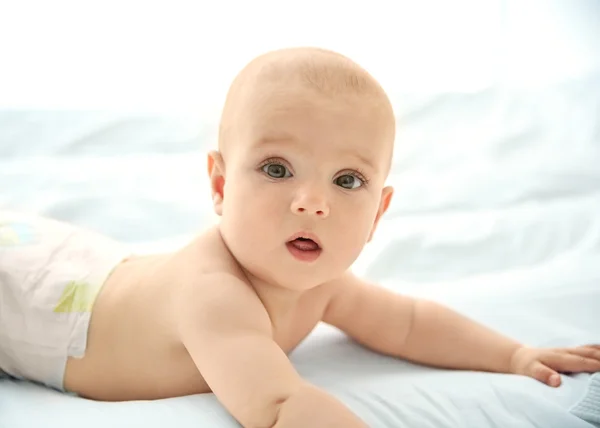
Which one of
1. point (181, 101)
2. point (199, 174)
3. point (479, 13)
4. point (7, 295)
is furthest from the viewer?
point (479, 13)

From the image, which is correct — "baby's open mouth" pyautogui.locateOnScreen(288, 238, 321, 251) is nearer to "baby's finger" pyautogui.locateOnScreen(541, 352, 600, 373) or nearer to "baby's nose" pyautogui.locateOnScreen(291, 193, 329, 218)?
"baby's nose" pyautogui.locateOnScreen(291, 193, 329, 218)

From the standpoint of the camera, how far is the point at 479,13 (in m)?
1.99

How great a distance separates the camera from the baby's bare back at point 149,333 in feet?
2.92

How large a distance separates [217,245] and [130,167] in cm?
66

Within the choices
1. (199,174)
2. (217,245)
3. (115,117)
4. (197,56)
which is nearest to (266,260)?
(217,245)

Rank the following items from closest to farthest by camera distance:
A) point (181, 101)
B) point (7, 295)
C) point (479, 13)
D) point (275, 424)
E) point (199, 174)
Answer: point (275, 424) < point (7, 295) < point (199, 174) < point (181, 101) < point (479, 13)

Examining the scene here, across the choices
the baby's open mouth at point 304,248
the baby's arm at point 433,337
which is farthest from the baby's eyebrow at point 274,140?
the baby's arm at point 433,337

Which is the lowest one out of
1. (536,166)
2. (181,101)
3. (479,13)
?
(181,101)

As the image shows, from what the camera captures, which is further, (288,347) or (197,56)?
(197,56)

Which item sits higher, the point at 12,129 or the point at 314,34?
the point at 314,34

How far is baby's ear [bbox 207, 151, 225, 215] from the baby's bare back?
0.11 feet

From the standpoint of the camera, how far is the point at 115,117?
162cm

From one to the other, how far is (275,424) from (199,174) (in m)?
0.83

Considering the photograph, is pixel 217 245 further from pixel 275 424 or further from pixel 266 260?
pixel 275 424
